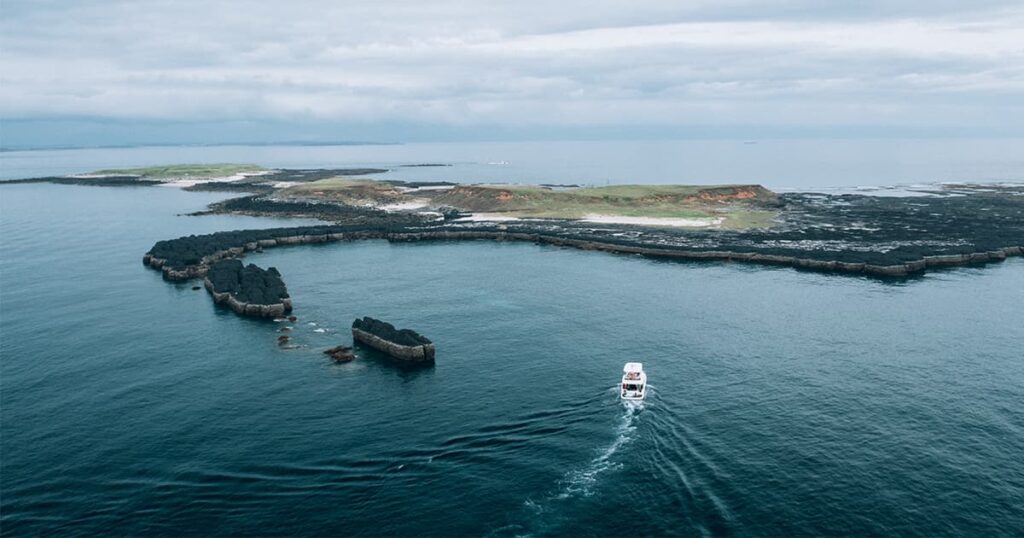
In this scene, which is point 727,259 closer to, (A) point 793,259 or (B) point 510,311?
(A) point 793,259

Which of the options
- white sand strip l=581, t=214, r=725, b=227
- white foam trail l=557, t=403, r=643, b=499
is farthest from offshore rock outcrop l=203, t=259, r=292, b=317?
white sand strip l=581, t=214, r=725, b=227

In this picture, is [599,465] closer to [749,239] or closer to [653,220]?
[749,239]

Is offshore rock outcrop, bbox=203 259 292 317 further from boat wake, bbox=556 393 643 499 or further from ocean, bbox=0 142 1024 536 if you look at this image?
boat wake, bbox=556 393 643 499

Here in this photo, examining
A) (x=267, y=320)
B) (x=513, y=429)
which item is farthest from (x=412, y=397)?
(x=267, y=320)

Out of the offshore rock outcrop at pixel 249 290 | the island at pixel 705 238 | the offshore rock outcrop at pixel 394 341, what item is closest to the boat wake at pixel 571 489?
the offshore rock outcrop at pixel 394 341

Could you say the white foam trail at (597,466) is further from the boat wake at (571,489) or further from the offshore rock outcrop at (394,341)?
the offshore rock outcrop at (394,341)

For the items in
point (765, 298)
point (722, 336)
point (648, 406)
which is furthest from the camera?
point (765, 298)
